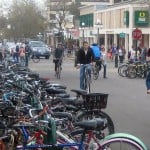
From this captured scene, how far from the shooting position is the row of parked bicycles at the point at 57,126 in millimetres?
6625

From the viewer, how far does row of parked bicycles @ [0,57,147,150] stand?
662cm

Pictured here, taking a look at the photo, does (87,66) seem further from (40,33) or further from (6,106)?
(40,33)

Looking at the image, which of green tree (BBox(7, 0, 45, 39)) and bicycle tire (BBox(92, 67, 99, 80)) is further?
green tree (BBox(7, 0, 45, 39))

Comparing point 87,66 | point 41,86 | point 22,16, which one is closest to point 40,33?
point 22,16

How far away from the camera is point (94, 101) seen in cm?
A: 887

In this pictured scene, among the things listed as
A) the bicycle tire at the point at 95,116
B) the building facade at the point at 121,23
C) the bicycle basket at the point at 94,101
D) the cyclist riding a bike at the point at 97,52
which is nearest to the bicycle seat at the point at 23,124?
the bicycle tire at the point at 95,116

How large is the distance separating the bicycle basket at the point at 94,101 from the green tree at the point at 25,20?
90.0 metres

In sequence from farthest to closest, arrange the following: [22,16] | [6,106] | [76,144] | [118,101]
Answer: [22,16] → [118,101] → [6,106] → [76,144]

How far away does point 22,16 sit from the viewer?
10175 cm

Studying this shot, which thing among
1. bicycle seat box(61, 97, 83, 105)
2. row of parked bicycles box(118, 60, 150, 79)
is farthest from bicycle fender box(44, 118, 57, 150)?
row of parked bicycles box(118, 60, 150, 79)

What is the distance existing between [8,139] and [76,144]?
2.58ft

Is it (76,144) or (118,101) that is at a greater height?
(76,144)

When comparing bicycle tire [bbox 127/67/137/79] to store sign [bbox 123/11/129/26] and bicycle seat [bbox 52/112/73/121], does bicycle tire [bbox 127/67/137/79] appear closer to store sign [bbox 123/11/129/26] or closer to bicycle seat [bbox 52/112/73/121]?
bicycle seat [bbox 52/112/73/121]

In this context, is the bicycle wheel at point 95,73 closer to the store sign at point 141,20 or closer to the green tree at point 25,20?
the store sign at point 141,20
